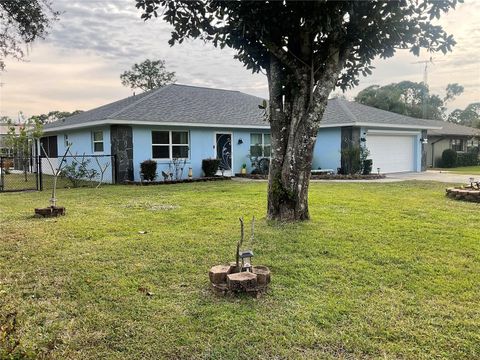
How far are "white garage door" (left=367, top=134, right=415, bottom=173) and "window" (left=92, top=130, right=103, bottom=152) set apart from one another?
12.9 meters

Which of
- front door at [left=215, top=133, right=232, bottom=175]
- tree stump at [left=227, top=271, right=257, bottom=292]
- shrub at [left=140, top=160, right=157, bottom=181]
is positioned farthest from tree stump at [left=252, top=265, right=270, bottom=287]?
front door at [left=215, top=133, right=232, bottom=175]

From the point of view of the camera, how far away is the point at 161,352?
2.81m

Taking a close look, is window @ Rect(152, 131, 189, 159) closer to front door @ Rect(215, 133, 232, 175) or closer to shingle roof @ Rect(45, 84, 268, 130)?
shingle roof @ Rect(45, 84, 268, 130)

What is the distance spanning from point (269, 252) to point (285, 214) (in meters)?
1.93

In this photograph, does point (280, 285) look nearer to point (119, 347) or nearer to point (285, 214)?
point (119, 347)

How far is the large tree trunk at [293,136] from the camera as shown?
22.7 feet

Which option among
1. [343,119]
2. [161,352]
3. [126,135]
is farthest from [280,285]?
[343,119]

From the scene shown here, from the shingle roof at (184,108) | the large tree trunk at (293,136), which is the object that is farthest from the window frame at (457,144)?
the large tree trunk at (293,136)

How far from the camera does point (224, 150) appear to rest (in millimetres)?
18844

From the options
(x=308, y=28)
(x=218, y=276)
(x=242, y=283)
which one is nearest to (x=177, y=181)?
(x=308, y=28)

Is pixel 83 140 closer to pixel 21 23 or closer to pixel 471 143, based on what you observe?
pixel 21 23

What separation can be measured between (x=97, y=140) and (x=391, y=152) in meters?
15.0

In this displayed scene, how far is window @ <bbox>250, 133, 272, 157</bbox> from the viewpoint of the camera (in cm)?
1988

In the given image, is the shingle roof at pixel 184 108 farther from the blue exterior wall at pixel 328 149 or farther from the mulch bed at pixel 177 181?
the blue exterior wall at pixel 328 149
